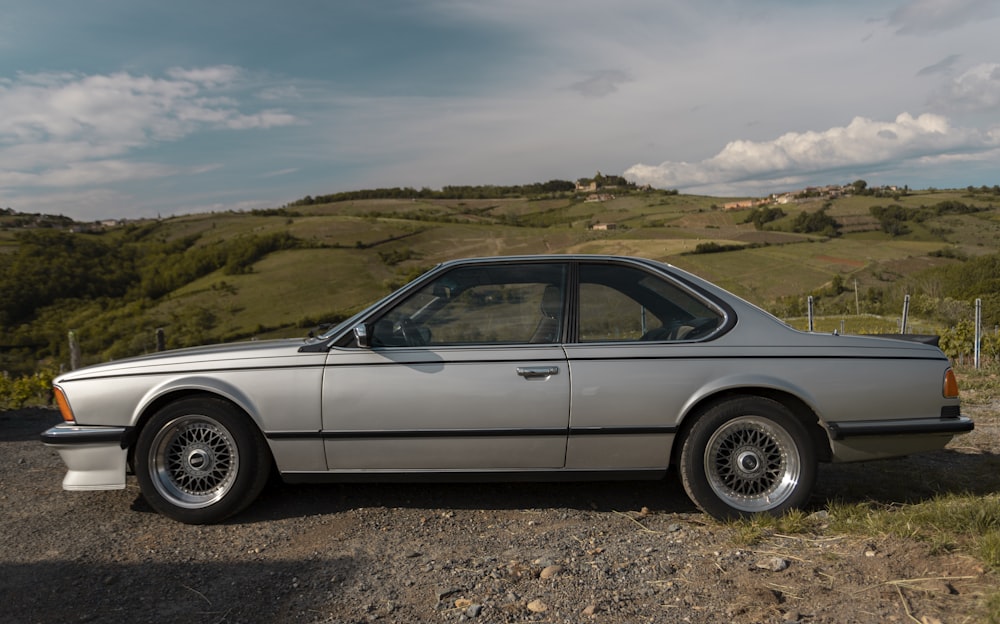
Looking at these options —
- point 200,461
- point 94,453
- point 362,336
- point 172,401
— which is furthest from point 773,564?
point 94,453

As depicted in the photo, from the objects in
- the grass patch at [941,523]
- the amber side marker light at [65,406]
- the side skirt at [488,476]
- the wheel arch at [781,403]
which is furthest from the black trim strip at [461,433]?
the amber side marker light at [65,406]

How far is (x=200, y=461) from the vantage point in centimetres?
397

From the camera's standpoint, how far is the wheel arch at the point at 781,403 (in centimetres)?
379

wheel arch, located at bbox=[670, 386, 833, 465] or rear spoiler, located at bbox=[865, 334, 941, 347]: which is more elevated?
rear spoiler, located at bbox=[865, 334, 941, 347]

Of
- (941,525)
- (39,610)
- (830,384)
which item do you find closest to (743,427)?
(830,384)

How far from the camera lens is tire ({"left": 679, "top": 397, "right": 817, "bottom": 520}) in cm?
373

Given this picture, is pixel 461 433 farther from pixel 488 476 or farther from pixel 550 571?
pixel 550 571

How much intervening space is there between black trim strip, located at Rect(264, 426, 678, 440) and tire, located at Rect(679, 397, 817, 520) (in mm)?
216

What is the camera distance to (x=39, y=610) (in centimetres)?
292

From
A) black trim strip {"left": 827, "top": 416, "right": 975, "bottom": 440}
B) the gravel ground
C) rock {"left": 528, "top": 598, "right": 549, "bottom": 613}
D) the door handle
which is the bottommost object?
the gravel ground

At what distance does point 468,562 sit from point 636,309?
5.89ft

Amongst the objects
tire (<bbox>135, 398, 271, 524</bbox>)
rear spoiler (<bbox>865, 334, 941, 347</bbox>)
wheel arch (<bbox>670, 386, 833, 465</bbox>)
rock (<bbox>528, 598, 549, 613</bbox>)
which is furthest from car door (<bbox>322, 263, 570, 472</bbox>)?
rear spoiler (<bbox>865, 334, 941, 347</bbox>)

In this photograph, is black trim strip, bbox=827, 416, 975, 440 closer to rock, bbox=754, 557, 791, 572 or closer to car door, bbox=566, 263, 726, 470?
car door, bbox=566, 263, 726, 470

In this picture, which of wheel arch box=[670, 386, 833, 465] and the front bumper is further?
the front bumper
